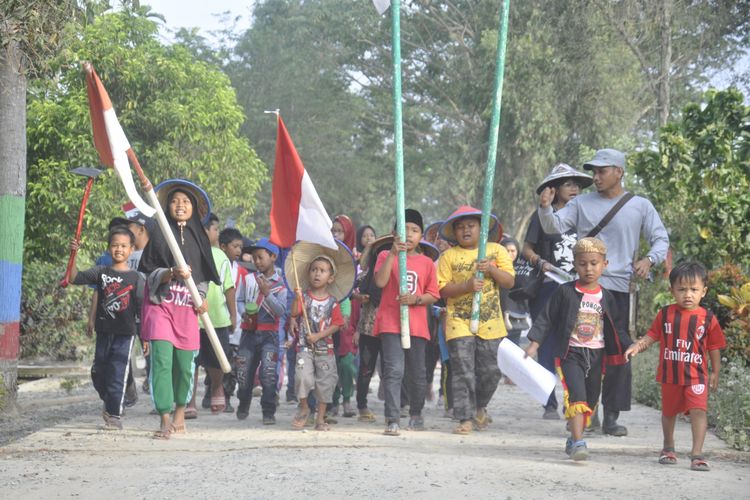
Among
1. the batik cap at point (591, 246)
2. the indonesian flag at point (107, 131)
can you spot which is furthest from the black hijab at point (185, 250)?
the batik cap at point (591, 246)

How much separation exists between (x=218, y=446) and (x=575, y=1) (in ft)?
65.9

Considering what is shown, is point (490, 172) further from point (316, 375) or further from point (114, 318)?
point (114, 318)

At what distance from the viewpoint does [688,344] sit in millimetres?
7293

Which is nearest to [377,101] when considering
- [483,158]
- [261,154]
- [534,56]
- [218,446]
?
[261,154]

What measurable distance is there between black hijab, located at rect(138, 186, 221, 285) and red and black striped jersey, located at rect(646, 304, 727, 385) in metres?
3.59

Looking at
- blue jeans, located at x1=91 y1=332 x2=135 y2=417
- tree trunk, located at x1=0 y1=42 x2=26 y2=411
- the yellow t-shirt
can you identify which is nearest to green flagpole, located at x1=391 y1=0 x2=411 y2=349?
the yellow t-shirt

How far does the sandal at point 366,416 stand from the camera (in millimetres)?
9977

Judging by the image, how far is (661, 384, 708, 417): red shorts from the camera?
23.7ft

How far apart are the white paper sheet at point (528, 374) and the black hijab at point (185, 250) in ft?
8.57

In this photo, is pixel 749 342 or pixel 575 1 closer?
pixel 749 342

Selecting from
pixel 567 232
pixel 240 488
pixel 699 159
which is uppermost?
pixel 699 159

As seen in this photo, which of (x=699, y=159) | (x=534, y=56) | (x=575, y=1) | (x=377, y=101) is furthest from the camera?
(x=377, y=101)

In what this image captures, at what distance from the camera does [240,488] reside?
626 centimetres

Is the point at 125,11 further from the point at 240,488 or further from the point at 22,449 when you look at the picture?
the point at 240,488
